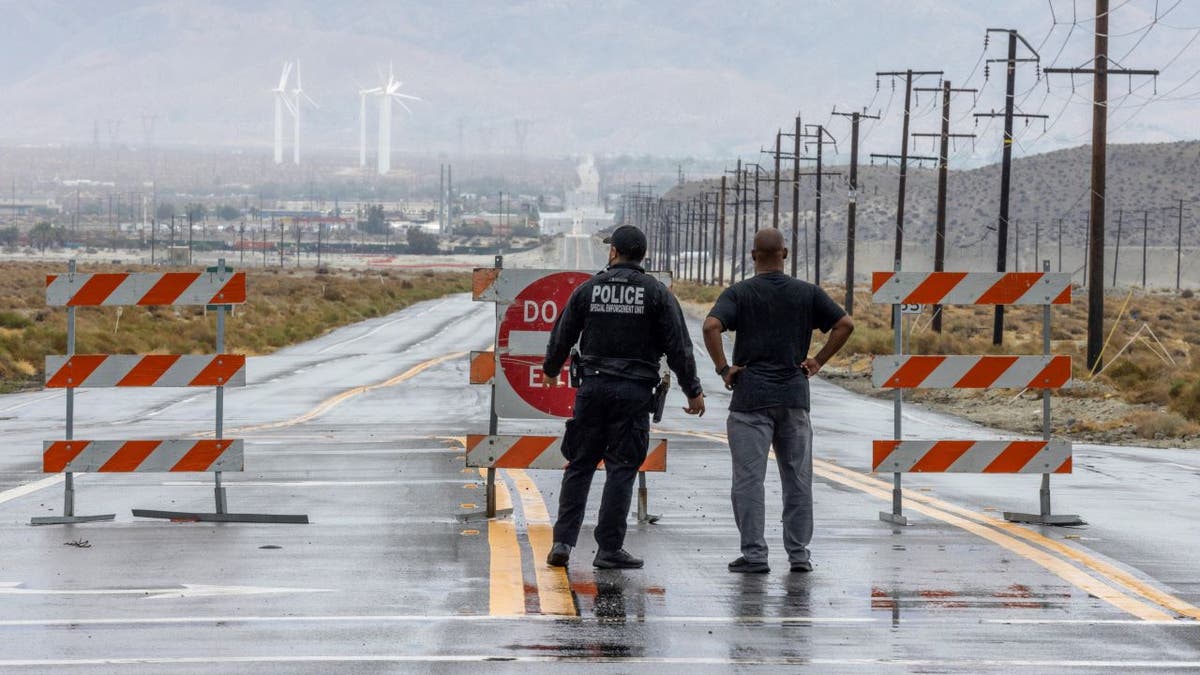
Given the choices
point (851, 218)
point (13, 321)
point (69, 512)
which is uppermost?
point (851, 218)

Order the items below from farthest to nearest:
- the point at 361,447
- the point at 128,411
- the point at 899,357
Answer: the point at 128,411, the point at 361,447, the point at 899,357

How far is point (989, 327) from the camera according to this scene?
67.4 metres

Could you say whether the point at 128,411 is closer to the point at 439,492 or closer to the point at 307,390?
the point at 307,390

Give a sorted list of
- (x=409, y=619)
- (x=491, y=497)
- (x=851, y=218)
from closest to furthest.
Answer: (x=409, y=619), (x=491, y=497), (x=851, y=218)

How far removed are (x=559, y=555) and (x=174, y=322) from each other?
46277mm

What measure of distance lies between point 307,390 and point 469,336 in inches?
920

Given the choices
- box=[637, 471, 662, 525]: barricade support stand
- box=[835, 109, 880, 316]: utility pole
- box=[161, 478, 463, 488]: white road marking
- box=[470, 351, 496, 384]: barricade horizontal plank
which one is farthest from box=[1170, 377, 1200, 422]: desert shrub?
box=[835, 109, 880, 316]: utility pole

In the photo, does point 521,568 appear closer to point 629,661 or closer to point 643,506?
point 643,506

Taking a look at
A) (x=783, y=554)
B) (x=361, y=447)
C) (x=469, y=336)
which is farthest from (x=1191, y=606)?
(x=469, y=336)

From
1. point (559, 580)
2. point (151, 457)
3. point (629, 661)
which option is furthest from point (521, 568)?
point (151, 457)

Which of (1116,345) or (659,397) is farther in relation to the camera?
(1116,345)

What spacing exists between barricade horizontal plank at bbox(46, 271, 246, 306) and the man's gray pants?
3.70 metres

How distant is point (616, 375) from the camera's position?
10102 millimetres

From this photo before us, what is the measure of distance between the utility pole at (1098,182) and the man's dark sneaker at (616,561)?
24329mm
